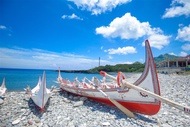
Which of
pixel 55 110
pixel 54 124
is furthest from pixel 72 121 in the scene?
pixel 55 110

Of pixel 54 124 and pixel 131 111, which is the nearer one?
pixel 54 124

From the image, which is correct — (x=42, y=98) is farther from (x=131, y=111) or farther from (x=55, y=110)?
(x=131, y=111)

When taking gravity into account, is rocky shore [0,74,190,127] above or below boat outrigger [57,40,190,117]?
below

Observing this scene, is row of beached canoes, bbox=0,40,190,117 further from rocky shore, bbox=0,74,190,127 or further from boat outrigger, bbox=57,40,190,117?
rocky shore, bbox=0,74,190,127

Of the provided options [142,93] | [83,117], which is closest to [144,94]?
[142,93]

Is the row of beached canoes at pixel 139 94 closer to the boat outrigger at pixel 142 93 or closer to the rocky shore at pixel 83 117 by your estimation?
the boat outrigger at pixel 142 93

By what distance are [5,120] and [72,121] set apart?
3.48 metres

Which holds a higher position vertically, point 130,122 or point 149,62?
point 149,62

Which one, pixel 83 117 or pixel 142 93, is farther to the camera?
pixel 83 117

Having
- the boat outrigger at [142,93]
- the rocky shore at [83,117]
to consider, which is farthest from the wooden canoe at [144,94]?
the rocky shore at [83,117]

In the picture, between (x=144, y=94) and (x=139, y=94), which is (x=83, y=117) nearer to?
(x=139, y=94)

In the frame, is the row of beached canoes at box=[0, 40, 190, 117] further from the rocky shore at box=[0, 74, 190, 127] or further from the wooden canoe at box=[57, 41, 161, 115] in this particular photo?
the rocky shore at box=[0, 74, 190, 127]

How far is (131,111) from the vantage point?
653 cm

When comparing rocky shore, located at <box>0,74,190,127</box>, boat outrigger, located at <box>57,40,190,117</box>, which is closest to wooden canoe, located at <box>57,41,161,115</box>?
Result: boat outrigger, located at <box>57,40,190,117</box>
